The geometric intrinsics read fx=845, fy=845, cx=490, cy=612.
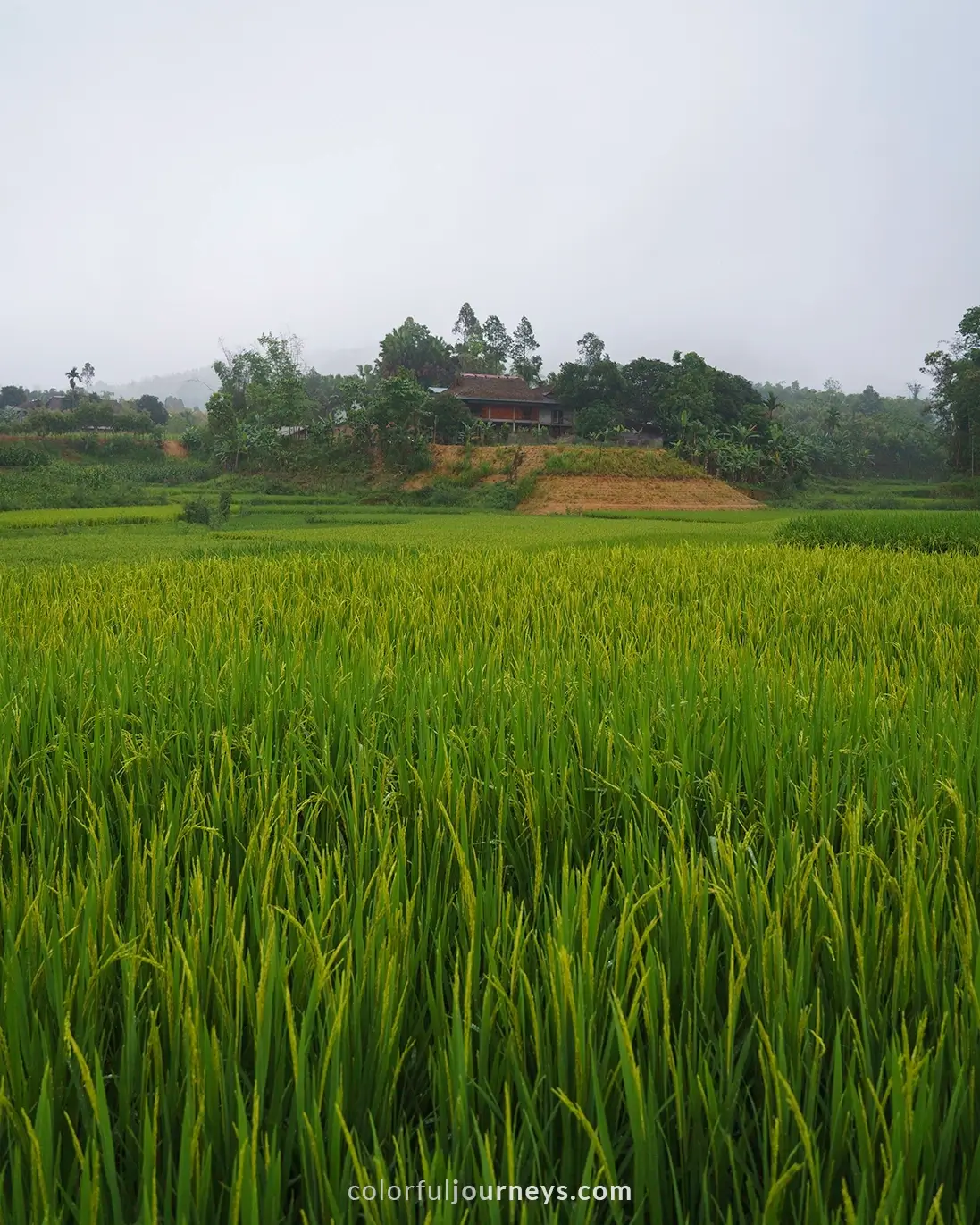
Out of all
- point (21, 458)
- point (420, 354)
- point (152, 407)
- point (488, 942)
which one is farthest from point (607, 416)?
point (152, 407)

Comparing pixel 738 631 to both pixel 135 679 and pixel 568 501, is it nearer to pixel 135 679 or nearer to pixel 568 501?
pixel 135 679

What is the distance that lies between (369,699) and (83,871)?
43.7 inches

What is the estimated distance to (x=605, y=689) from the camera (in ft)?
9.36

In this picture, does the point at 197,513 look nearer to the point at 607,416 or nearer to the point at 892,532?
the point at 892,532

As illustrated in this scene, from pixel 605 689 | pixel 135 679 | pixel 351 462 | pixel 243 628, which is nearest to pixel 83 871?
pixel 135 679

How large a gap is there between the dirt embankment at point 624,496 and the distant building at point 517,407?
12474 millimetres

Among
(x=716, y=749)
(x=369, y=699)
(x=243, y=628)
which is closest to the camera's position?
(x=716, y=749)

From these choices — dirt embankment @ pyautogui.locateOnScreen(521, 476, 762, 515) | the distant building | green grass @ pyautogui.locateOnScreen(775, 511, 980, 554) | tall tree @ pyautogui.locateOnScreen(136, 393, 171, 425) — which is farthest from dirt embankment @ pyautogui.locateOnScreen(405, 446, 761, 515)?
tall tree @ pyautogui.locateOnScreen(136, 393, 171, 425)

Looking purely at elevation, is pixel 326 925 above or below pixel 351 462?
below

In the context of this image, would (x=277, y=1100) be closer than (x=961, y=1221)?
No

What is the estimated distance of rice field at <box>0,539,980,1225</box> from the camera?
90 centimetres

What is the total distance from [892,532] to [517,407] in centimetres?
3563

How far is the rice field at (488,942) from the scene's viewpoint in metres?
0.90

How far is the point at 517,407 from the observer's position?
47.2 m
